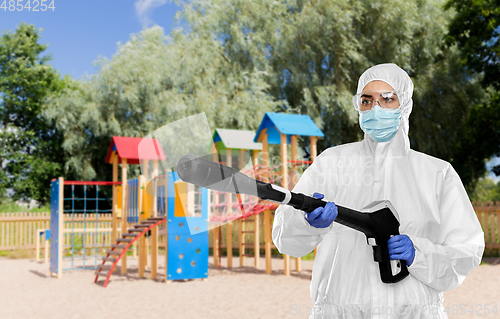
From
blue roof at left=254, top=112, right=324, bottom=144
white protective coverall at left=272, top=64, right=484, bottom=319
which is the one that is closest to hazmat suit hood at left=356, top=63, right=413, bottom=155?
white protective coverall at left=272, top=64, right=484, bottom=319

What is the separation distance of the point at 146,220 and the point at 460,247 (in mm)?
8899

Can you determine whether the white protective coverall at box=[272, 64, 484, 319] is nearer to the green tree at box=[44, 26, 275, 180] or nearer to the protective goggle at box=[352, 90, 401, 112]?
the protective goggle at box=[352, 90, 401, 112]

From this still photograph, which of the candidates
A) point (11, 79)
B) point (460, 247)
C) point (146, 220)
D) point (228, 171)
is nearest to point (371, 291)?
point (460, 247)

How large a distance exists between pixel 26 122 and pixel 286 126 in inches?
671

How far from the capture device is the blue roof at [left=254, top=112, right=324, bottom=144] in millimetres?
9547

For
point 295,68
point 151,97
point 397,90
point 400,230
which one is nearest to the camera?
point 400,230

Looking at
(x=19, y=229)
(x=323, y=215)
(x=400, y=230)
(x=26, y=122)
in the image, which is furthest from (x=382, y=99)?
(x=26, y=122)

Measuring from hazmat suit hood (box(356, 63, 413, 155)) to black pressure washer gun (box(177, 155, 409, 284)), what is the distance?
278mm

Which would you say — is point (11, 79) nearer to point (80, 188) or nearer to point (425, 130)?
point (80, 188)

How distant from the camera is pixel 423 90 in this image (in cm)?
1590

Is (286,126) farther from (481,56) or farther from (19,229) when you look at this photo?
(19,229)

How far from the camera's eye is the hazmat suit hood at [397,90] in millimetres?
1714

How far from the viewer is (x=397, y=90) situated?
173 cm

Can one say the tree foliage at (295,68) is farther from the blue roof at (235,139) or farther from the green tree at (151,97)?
the blue roof at (235,139)
